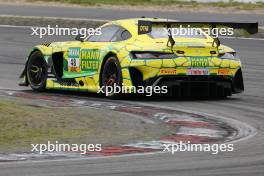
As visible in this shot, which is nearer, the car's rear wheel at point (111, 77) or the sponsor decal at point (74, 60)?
the car's rear wheel at point (111, 77)

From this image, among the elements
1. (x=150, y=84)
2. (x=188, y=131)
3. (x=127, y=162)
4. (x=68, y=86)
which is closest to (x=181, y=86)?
(x=150, y=84)

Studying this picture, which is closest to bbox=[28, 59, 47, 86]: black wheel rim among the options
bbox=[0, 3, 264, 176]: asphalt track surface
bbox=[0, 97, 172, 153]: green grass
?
bbox=[0, 97, 172, 153]: green grass

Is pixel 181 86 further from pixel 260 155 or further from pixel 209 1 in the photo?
pixel 209 1

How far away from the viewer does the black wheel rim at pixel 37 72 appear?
56.2 feet

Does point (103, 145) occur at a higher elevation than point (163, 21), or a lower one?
lower

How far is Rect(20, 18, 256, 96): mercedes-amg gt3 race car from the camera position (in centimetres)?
1531

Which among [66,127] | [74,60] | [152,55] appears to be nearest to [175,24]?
[152,55]

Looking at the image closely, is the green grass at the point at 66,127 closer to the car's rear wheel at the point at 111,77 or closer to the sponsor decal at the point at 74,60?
the car's rear wheel at the point at 111,77

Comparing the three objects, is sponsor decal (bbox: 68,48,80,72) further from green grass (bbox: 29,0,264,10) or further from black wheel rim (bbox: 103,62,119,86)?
green grass (bbox: 29,0,264,10)

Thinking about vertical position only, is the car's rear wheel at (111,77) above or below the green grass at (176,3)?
below

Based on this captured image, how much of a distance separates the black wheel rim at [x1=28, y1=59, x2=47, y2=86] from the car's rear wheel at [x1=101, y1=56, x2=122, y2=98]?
159 centimetres

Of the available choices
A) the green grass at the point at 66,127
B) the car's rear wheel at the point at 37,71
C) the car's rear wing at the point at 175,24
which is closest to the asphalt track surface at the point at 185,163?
the green grass at the point at 66,127

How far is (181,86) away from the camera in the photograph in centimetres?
1548

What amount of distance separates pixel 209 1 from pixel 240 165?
1042 inches
